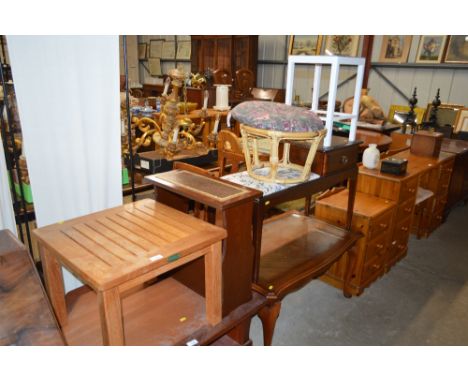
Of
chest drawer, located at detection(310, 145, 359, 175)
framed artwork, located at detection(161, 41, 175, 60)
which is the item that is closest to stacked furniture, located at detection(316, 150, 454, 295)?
chest drawer, located at detection(310, 145, 359, 175)

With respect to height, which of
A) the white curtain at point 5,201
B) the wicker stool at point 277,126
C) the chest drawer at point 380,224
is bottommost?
the chest drawer at point 380,224

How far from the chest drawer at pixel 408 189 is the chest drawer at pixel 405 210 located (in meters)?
0.04

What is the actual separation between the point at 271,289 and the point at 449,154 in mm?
2867

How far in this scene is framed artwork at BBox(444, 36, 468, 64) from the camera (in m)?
5.27

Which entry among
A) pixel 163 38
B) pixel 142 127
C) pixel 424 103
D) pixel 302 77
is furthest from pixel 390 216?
pixel 163 38

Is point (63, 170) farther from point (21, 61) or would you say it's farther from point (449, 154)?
point (449, 154)

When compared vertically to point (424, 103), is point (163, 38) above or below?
above

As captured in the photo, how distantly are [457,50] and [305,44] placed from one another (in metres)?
2.59

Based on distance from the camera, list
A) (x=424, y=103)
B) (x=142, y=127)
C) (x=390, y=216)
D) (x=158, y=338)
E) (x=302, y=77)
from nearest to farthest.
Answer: (x=158, y=338)
(x=390, y=216)
(x=142, y=127)
(x=424, y=103)
(x=302, y=77)

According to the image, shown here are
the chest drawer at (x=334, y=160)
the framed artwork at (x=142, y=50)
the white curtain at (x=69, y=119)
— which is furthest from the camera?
the framed artwork at (x=142, y=50)

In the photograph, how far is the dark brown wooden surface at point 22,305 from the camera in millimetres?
937

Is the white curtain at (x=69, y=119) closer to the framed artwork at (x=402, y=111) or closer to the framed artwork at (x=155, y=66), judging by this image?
the framed artwork at (x=402, y=111)

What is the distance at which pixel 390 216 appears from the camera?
105 inches

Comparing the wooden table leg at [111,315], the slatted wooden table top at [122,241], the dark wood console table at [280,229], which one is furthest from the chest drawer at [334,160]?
the wooden table leg at [111,315]
